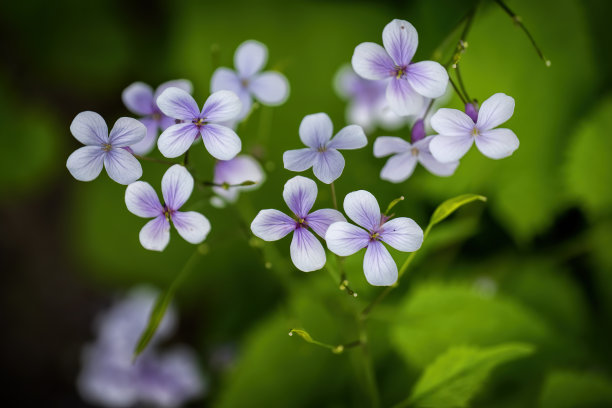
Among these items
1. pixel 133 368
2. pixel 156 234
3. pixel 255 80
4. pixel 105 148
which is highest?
pixel 255 80

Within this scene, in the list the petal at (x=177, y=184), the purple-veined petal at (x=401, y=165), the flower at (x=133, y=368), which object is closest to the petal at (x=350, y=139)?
the purple-veined petal at (x=401, y=165)

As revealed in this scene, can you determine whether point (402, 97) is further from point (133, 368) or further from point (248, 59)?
point (133, 368)

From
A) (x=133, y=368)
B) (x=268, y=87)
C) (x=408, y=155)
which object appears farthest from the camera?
(x=133, y=368)

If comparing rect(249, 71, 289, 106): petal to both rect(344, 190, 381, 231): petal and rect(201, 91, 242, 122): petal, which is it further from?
rect(344, 190, 381, 231): petal

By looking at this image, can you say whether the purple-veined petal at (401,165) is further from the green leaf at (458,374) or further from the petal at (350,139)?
the green leaf at (458,374)

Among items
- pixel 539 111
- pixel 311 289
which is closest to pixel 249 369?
pixel 311 289

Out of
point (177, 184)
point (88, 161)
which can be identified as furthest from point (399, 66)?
point (88, 161)
